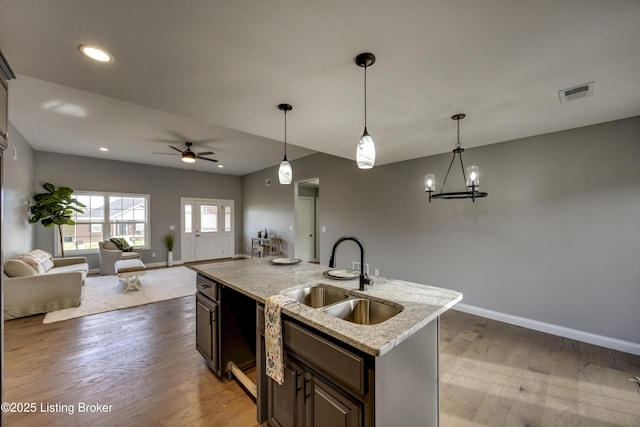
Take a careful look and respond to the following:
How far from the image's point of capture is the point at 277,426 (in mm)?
1562

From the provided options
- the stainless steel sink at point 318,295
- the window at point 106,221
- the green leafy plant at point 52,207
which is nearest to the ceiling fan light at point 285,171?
the stainless steel sink at point 318,295

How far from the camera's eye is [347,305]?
164 centimetres

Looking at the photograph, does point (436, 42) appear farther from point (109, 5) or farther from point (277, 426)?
point (277, 426)

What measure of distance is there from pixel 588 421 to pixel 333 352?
6.80 ft

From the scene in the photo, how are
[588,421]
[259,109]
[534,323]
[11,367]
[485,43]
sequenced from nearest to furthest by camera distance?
1. [485,43]
2. [588,421]
3. [11,367]
4. [259,109]
5. [534,323]

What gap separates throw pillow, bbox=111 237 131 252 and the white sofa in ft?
6.71

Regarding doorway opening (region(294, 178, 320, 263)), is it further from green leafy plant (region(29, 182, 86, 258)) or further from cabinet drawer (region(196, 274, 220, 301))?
green leafy plant (region(29, 182, 86, 258))

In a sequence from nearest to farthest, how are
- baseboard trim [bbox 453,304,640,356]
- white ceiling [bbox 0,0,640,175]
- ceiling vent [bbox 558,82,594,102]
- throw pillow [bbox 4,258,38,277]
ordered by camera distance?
white ceiling [bbox 0,0,640,175]
ceiling vent [bbox 558,82,594,102]
baseboard trim [bbox 453,304,640,356]
throw pillow [bbox 4,258,38,277]

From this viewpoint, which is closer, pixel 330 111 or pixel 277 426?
pixel 277 426

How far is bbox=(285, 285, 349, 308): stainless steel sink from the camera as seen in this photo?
1842mm

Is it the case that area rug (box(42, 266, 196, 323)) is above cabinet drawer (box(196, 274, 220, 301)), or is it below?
below

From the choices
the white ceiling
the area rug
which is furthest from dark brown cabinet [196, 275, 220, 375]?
the area rug

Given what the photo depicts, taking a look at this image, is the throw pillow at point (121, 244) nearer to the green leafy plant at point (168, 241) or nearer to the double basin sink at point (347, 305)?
the green leafy plant at point (168, 241)

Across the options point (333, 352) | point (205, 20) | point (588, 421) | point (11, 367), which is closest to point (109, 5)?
point (205, 20)
